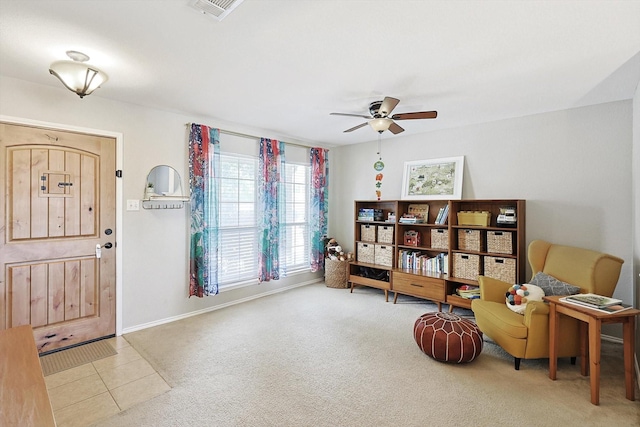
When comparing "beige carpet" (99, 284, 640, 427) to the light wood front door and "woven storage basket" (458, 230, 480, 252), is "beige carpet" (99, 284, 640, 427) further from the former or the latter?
"woven storage basket" (458, 230, 480, 252)

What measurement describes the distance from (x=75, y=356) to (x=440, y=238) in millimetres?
4234

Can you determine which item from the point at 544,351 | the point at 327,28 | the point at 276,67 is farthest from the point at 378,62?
the point at 544,351

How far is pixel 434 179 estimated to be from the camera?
451cm

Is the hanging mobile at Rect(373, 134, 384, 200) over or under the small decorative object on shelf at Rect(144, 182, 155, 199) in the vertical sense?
over

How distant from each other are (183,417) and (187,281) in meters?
2.03

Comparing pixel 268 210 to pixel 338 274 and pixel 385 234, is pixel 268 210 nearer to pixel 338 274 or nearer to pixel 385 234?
pixel 338 274

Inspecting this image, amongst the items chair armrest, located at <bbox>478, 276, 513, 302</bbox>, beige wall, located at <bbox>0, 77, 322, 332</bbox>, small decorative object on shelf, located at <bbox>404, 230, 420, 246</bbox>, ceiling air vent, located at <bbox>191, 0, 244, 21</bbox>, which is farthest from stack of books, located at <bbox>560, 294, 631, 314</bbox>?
beige wall, located at <bbox>0, 77, 322, 332</bbox>

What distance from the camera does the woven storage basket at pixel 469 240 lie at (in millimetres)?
3916

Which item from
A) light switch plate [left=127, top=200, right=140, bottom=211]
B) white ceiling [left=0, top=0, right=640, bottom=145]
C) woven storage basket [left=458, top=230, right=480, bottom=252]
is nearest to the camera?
white ceiling [left=0, top=0, right=640, bottom=145]

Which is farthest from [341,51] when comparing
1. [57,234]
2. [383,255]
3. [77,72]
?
[383,255]

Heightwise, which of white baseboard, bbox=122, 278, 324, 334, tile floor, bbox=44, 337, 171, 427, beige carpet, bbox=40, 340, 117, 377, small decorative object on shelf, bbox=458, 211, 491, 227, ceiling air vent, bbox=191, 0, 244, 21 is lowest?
tile floor, bbox=44, 337, 171, 427

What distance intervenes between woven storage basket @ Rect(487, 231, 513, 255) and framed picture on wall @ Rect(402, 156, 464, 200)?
0.70 m

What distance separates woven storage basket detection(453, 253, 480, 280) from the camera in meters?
3.84

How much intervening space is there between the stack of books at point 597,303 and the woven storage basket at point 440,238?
1781 mm
